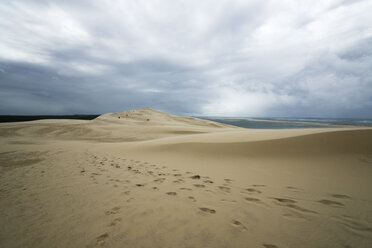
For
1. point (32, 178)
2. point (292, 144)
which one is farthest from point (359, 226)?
point (32, 178)

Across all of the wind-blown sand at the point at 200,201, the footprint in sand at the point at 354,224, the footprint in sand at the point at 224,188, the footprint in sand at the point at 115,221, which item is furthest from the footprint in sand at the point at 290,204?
the footprint in sand at the point at 115,221

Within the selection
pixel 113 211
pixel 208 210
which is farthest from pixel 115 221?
pixel 208 210

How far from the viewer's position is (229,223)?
6.35 feet

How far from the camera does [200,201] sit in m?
2.51

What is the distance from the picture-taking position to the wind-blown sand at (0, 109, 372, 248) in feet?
5.57

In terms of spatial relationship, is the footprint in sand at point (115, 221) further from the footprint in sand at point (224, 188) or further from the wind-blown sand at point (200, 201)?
the footprint in sand at point (224, 188)

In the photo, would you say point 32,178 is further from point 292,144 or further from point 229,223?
point 292,144

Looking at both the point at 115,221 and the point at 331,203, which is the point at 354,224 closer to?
the point at 331,203

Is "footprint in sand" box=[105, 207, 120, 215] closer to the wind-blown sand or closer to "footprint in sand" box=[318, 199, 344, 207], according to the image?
the wind-blown sand

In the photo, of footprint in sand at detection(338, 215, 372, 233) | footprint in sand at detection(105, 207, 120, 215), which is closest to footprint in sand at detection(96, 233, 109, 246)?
footprint in sand at detection(105, 207, 120, 215)

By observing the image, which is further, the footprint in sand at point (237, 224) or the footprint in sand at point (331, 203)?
the footprint in sand at point (331, 203)

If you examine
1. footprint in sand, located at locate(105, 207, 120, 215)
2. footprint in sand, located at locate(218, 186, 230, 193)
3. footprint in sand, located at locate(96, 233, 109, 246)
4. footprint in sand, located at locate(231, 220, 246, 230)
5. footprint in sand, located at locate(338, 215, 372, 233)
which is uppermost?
footprint in sand, located at locate(338, 215, 372, 233)

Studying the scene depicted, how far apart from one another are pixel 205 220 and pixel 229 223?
0.30m

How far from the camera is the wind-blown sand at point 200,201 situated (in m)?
1.70
